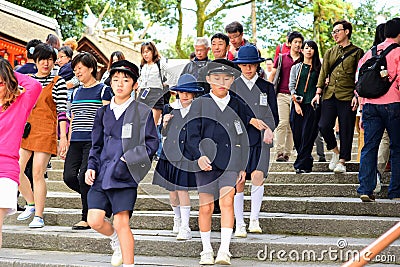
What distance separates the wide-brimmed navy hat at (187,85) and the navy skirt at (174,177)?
2.43ft

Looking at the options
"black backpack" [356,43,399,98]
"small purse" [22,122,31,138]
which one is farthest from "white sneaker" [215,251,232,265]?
"small purse" [22,122,31,138]

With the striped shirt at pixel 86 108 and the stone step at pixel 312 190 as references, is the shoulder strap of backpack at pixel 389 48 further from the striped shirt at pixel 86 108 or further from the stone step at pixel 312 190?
the striped shirt at pixel 86 108

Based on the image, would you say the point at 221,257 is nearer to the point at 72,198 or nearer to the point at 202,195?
the point at 202,195

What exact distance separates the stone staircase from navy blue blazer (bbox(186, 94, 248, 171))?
82cm

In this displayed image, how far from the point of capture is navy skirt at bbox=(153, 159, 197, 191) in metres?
6.91

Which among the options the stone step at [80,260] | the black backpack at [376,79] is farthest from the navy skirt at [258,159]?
the black backpack at [376,79]

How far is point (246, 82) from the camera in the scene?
6.91 metres

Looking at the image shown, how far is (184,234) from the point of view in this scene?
677 cm

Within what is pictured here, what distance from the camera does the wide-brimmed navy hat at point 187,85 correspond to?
6.84m

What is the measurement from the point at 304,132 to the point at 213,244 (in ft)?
9.80

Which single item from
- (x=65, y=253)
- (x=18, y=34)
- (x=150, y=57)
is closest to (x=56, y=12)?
(x=18, y=34)

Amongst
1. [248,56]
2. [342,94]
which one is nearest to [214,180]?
[248,56]

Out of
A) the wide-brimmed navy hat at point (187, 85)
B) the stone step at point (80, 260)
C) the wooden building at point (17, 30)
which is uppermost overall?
the wooden building at point (17, 30)

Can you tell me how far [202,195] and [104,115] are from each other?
1.20 metres
